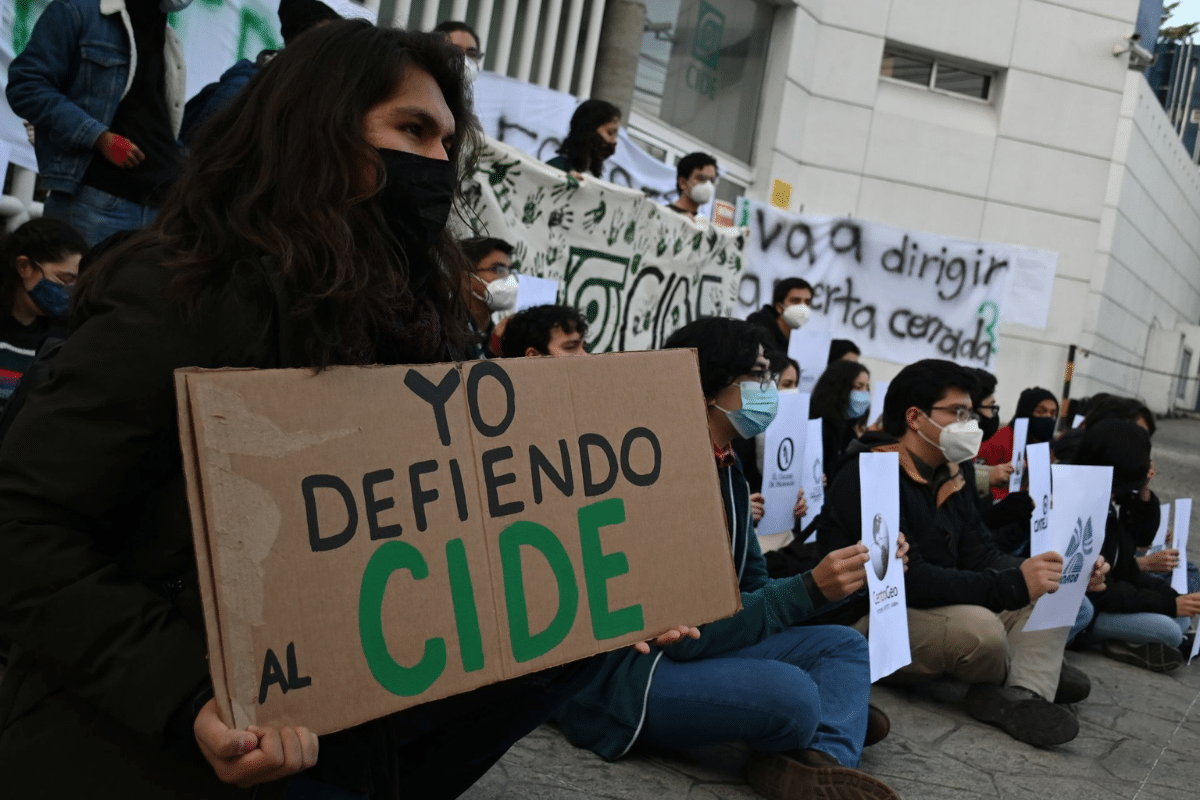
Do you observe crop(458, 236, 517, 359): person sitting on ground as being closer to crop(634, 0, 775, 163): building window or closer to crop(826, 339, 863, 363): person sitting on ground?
crop(826, 339, 863, 363): person sitting on ground

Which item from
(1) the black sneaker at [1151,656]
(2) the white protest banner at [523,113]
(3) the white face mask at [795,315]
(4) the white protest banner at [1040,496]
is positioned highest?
(2) the white protest banner at [523,113]

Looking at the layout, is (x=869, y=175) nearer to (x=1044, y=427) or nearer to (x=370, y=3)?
(x=1044, y=427)

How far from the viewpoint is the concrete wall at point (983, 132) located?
47.2ft

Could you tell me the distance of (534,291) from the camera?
5562 millimetres

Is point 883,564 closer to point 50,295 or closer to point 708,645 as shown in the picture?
point 708,645

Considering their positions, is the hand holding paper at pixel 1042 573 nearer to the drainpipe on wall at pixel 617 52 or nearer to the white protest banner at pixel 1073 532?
the white protest banner at pixel 1073 532

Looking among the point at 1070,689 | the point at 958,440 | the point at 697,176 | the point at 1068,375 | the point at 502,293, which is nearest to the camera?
the point at 958,440

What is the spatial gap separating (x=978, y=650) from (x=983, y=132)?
1270 cm

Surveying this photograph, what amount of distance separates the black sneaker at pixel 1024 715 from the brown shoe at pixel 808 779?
1.27 metres

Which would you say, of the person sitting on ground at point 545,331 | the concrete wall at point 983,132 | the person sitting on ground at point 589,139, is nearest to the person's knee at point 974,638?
the person sitting on ground at point 545,331

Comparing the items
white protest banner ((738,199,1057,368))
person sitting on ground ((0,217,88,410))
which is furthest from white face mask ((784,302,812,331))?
person sitting on ground ((0,217,88,410))

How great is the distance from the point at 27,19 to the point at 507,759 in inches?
126

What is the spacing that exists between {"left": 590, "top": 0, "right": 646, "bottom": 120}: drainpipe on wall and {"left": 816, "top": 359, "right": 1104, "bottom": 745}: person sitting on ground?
6566 mm

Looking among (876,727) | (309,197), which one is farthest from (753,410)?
(309,197)
